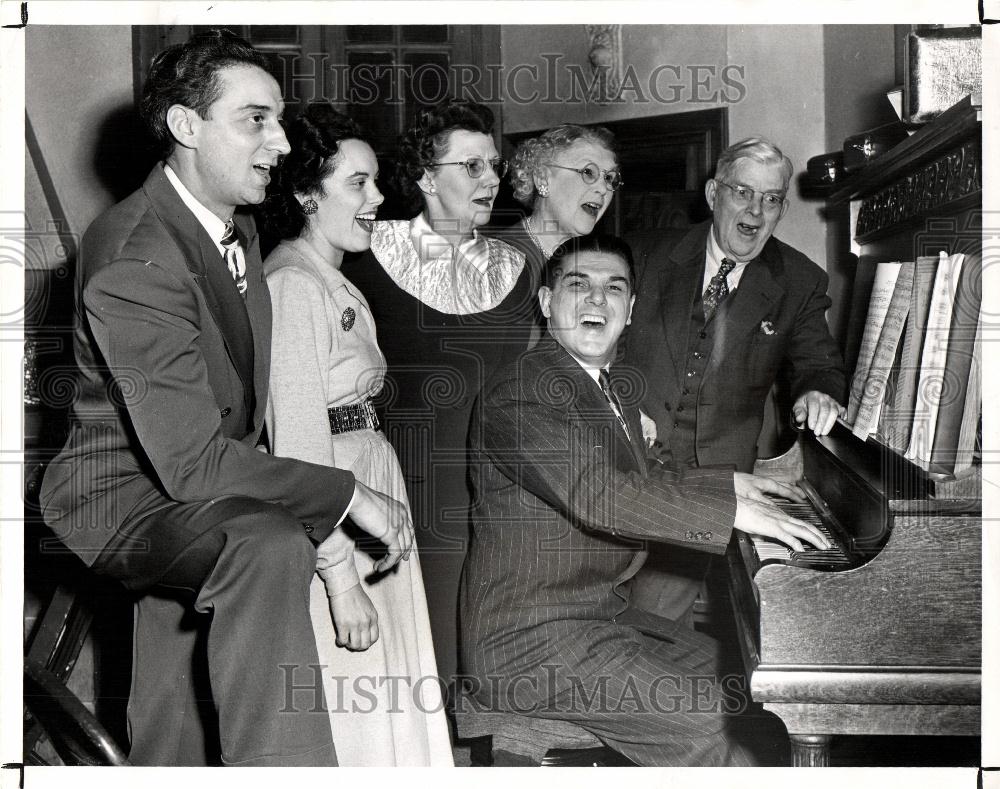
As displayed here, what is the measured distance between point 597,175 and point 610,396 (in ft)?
1.91

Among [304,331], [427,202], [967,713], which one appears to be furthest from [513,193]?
[967,713]

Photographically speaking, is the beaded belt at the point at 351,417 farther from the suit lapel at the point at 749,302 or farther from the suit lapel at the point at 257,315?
the suit lapel at the point at 749,302

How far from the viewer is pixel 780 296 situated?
92.1 inches

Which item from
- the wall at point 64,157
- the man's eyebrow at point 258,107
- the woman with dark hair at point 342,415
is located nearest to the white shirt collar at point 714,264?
the woman with dark hair at point 342,415

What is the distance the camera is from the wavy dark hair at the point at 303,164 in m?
Result: 2.11

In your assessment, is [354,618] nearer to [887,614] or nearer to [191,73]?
[887,614]

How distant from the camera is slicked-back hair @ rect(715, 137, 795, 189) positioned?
227 centimetres

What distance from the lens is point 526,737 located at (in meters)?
2.13

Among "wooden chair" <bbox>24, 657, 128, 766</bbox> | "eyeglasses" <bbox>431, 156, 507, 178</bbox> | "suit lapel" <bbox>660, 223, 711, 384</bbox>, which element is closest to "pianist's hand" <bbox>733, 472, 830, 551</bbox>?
"suit lapel" <bbox>660, 223, 711, 384</bbox>

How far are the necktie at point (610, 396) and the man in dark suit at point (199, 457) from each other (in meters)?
0.55

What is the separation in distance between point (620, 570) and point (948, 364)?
0.83 metres

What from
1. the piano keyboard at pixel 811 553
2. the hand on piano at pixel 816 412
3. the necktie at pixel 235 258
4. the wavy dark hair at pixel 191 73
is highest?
the wavy dark hair at pixel 191 73

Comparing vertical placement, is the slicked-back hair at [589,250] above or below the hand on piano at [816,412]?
above

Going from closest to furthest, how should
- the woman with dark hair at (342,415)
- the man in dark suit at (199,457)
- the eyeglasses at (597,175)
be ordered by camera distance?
the man in dark suit at (199,457) → the woman with dark hair at (342,415) → the eyeglasses at (597,175)
